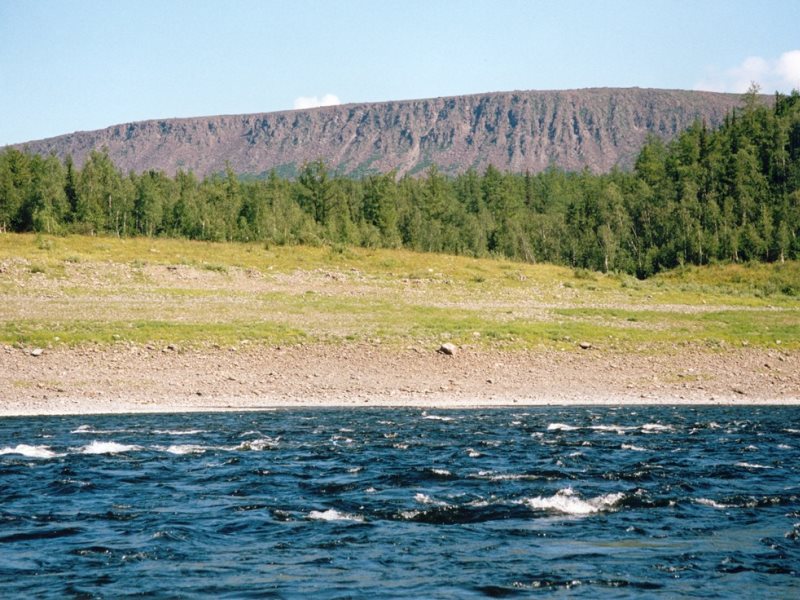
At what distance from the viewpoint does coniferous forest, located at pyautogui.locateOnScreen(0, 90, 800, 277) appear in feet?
362

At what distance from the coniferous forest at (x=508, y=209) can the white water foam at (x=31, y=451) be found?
251ft

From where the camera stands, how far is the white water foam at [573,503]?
15.3m

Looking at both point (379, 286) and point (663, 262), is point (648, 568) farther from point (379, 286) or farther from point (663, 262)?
point (663, 262)

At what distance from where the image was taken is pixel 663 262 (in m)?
120

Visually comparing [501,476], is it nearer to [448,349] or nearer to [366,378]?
[366,378]

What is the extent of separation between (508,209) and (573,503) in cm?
14204

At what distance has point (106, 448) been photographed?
21656mm

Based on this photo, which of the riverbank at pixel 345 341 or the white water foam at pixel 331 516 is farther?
the riverbank at pixel 345 341

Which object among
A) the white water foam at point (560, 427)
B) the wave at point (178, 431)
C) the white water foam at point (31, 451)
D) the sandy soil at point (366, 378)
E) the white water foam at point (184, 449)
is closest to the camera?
the white water foam at point (31, 451)

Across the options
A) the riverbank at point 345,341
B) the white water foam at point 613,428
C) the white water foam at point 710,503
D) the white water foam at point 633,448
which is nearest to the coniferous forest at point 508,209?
the riverbank at point 345,341

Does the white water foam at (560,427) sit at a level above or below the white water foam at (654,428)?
above

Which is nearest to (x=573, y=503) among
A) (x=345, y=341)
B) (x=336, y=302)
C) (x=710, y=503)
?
(x=710, y=503)

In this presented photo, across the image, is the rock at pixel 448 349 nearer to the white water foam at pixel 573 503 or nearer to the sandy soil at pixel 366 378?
the sandy soil at pixel 366 378

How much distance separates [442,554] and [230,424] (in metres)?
15.2
